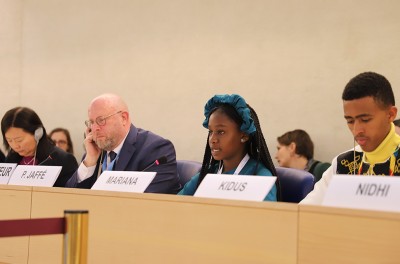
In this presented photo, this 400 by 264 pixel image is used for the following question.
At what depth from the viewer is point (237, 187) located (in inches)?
68.6

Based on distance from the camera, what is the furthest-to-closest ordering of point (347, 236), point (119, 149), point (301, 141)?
1. point (301, 141)
2. point (119, 149)
3. point (347, 236)

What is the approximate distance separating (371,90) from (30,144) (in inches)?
87.8

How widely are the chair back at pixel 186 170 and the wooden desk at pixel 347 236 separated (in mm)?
1638

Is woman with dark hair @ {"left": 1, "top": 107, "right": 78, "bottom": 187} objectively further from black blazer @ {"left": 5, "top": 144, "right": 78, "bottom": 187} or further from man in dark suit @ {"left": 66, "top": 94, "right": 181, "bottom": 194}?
man in dark suit @ {"left": 66, "top": 94, "right": 181, "bottom": 194}

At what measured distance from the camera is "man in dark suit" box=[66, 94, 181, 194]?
9.83 feet

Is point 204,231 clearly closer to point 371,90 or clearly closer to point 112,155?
point 371,90

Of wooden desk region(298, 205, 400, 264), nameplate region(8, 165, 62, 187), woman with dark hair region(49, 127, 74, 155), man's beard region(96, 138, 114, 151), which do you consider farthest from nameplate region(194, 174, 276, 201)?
woman with dark hair region(49, 127, 74, 155)

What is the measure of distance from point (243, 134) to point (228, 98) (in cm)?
16

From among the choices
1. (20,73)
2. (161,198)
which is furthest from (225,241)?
(20,73)

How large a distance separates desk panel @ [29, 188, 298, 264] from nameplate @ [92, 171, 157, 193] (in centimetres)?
11

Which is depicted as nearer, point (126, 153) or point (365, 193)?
point (365, 193)

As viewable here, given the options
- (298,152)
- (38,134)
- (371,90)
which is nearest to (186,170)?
(38,134)

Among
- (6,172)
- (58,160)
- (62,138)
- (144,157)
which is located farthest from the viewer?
(62,138)

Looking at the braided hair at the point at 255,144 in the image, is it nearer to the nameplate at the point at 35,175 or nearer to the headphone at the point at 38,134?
the nameplate at the point at 35,175
